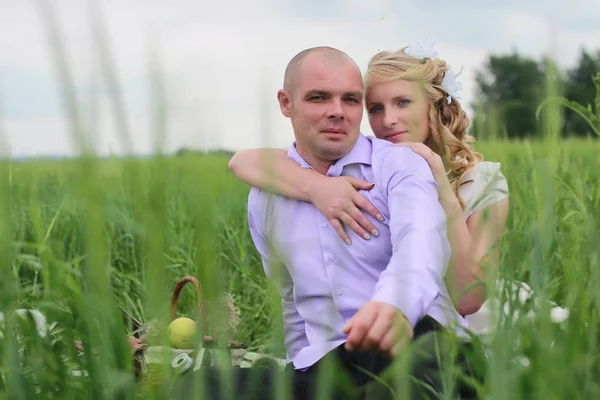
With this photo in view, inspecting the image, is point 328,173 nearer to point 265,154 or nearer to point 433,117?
point 433,117

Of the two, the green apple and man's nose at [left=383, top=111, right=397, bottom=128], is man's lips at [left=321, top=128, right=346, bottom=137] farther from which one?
the green apple

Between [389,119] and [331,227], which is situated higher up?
[389,119]

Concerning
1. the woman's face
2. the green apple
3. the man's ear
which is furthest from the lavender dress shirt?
the green apple

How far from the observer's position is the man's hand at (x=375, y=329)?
4.47 feet

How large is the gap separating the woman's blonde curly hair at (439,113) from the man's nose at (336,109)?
472mm

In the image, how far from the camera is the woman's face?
242 centimetres

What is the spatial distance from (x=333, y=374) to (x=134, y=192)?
0.36 meters

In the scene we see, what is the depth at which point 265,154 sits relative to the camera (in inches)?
26.0

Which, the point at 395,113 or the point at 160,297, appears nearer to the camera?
the point at 160,297

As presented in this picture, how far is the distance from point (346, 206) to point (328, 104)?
28 cm

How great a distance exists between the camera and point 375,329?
4.47 feet

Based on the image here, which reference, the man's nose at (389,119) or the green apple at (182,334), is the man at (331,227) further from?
the green apple at (182,334)

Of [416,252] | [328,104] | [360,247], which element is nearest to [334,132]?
[328,104]

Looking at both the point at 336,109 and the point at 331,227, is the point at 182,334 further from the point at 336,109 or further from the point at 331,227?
the point at 336,109
